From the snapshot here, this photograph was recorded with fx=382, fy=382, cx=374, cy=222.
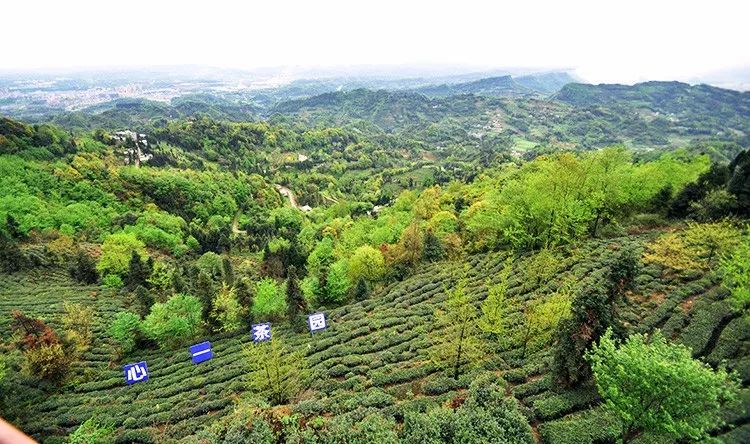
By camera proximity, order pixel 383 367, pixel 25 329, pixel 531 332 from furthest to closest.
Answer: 1. pixel 25 329
2. pixel 383 367
3. pixel 531 332

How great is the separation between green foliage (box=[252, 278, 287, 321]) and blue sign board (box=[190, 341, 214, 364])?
22.1 feet

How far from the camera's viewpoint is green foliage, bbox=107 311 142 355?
38.8 metres

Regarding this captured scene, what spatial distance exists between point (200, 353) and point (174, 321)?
6.24 m

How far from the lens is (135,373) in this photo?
32.9 meters

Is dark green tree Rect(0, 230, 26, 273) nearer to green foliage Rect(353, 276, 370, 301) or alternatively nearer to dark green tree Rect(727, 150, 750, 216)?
green foliage Rect(353, 276, 370, 301)

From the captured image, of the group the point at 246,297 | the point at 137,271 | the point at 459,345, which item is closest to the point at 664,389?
the point at 459,345

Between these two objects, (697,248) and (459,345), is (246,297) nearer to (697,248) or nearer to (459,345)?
(459,345)

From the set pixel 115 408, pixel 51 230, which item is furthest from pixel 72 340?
pixel 51 230

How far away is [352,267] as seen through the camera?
165ft

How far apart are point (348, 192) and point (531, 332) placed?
146056 mm

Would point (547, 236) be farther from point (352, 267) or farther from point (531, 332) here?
point (352, 267)

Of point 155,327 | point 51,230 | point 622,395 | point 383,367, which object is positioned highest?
point 622,395

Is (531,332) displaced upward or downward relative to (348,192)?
upward

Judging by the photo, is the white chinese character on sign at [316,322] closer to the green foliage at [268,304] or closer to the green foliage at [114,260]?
the green foliage at [268,304]
